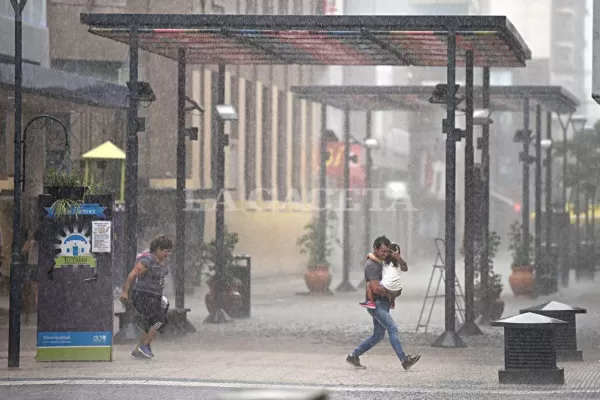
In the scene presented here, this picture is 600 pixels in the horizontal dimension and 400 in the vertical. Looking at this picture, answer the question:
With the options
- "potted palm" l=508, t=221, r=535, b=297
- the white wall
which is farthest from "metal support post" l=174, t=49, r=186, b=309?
the white wall

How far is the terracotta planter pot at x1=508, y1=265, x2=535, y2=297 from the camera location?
129 ft

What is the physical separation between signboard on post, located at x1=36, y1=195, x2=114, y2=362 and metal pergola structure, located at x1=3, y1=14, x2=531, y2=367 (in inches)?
111

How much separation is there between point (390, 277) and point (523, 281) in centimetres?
1988

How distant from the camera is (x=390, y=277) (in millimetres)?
19875

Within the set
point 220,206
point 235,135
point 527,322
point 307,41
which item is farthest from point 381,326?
point 235,135

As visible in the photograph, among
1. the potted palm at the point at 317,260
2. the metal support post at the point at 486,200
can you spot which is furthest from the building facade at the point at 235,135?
the metal support post at the point at 486,200

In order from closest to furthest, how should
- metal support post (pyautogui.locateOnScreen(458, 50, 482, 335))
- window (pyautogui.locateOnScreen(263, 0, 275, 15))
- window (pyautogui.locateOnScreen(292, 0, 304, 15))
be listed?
metal support post (pyautogui.locateOnScreen(458, 50, 482, 335))
window (pyautogui.locateOnScreen(263, 0, 275, 15))
window (pyautogui.locateOnScreen(292, 0, 304, 15))

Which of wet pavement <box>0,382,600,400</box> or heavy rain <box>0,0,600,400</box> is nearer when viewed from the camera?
wet pavement <box>0,382,600,400</box>

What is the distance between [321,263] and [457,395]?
24.7 meters

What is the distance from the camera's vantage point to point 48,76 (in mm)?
33094

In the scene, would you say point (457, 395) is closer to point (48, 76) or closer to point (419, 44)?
point (419, 44)

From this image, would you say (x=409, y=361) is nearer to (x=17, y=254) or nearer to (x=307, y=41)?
(x=17, y=254)

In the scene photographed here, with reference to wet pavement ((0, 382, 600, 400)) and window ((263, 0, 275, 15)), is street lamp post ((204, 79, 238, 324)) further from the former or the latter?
window ((263, 0, 275, 15))

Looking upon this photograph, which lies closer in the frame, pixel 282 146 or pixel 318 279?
pixel 318 279
